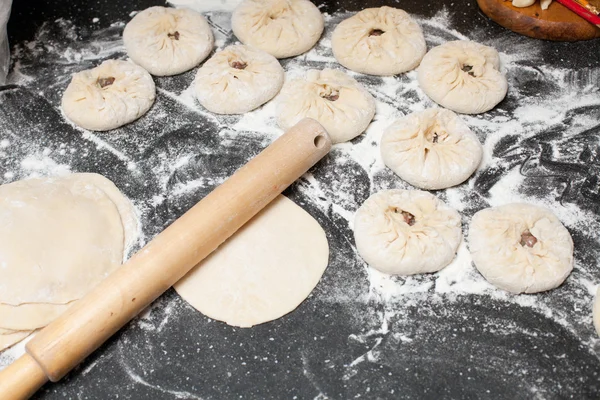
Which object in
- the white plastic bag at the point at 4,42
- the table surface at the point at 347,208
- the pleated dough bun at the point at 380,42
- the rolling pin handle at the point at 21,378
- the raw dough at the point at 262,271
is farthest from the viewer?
the pleated dough bun at the point at 380,42

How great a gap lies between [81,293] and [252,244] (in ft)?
1.93

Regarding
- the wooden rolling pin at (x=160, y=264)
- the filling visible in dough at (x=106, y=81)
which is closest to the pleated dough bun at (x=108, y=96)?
the filling visible in dough at (x=106, y=81)

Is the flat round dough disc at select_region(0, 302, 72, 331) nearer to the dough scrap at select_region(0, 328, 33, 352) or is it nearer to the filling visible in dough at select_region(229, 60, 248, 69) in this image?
the dough scrap at select_region(0, 328, 33, 352)

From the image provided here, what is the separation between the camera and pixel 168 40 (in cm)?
261

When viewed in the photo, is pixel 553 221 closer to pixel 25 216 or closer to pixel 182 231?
pixel 182 231

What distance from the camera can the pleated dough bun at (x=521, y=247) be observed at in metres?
2.02

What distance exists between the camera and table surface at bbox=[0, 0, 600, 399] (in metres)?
1.93

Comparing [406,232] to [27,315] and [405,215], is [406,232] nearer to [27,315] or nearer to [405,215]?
[405,215]

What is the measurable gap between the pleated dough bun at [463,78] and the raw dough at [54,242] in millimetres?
1298

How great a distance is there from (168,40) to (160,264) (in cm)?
114

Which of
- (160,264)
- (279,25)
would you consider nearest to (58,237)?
(160,264)

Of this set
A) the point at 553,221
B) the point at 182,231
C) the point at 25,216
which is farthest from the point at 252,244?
the point at 553,221

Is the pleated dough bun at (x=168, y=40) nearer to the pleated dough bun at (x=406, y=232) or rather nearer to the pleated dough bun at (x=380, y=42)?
the pleated dough bun at (x=380, y=42)

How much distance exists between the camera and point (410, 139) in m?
2.30
